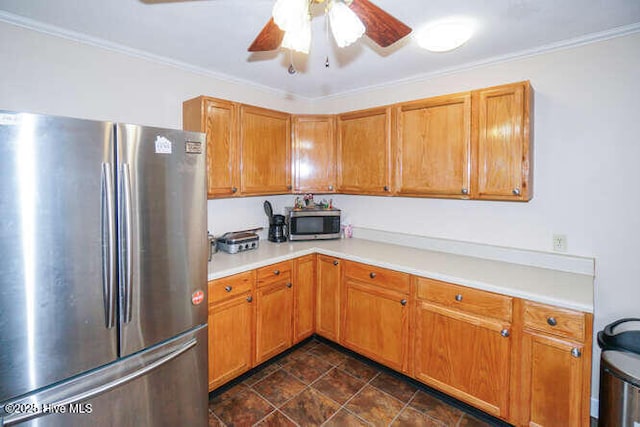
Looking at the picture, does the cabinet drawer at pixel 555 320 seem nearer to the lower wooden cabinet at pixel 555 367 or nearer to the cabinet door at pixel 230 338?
the lower wooden cabinet at pixel 555 367

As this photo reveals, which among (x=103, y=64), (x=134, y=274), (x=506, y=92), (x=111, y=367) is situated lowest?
(x=111, y=367)

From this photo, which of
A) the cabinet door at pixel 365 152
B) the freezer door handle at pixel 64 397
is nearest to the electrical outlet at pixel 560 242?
the cabinet door at pixel 365 152

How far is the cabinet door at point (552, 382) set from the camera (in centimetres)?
160

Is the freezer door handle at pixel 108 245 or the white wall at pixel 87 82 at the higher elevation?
the white wall at pixel 87 82

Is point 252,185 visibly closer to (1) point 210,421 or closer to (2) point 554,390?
(1) point 210,421

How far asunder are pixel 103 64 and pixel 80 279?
1.54 m

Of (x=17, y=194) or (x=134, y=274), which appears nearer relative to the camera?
(x=17, y=194)

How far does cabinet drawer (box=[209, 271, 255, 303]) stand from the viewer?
204 centimetres

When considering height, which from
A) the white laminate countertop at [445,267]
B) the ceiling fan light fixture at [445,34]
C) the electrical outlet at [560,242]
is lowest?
the white laminate countertop at [445,267]

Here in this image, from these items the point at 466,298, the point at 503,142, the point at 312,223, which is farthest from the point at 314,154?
the point at 466,298

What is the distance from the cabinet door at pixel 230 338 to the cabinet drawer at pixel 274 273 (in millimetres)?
158

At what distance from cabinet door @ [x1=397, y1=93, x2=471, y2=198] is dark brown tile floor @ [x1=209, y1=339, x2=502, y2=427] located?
1460 mm

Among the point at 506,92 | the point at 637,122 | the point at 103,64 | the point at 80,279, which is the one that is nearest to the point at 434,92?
the point at 506,92

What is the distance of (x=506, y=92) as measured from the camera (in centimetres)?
200
